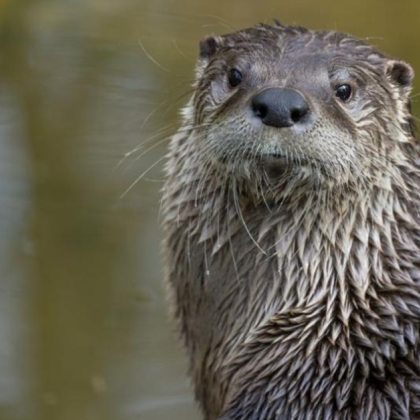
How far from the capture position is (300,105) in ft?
12.6

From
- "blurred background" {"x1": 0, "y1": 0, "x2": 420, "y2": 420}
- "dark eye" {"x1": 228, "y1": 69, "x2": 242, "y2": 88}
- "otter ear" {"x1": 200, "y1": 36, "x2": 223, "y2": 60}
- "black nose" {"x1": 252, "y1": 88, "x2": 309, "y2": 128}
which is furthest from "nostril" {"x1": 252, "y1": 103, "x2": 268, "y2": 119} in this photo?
"blurred background" {"x1": 0, "y1": 0, "x2": 420, "y2": 420}

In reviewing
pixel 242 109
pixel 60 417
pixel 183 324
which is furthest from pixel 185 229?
pixel 60 417

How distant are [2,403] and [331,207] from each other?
2110 mm

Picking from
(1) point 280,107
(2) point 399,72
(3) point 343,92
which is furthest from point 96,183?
(1) point 280,107

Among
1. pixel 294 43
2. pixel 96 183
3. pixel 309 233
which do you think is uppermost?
pixel 294 43

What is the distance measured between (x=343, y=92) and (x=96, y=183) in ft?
9.17

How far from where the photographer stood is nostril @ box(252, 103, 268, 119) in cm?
383

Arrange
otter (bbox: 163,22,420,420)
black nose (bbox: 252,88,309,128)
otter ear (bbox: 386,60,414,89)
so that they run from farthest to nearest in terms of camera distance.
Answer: otter ear (bbox: 386,60,414,89)
otter (bbox: 163,22,420,420)
black nose (bbox: 252,88,309,128)

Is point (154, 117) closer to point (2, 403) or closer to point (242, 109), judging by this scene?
point (2, 403)

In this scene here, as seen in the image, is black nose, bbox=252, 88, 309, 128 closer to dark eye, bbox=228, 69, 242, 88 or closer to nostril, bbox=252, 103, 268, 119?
nostril, bbox=252, 103, 268, 119

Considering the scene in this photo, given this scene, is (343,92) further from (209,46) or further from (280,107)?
(209,46)

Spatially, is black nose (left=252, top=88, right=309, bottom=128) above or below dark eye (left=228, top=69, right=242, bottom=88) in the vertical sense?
above

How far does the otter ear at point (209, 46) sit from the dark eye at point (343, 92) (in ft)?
1.30

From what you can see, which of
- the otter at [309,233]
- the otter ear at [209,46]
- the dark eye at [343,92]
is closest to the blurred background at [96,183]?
the otter ear at [209,46]
